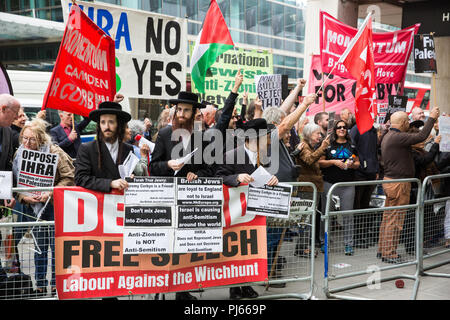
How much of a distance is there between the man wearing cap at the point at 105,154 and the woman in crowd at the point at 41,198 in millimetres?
527

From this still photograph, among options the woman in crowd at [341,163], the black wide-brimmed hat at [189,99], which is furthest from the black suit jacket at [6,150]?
the woman in crowd at [341,163]

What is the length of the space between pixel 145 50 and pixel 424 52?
5.84 m

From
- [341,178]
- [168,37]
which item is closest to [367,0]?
[341,178]

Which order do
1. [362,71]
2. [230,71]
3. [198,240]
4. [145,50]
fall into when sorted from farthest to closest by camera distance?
[230,71] → [362,71] → [145,50] → [198,240]

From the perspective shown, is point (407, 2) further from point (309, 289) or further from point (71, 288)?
point (71, 288)

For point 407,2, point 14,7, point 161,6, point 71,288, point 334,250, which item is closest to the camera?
point 71,288

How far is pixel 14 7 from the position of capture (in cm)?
2830

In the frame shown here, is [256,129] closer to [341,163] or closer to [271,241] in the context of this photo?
[271,241]

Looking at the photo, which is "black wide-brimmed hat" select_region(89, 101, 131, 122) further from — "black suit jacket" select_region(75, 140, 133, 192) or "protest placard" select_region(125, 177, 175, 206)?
"protest placard" select_region(125, 177, 175, 206)

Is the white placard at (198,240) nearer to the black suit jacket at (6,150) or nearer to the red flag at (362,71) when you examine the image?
the black suit jacket at (6,150)

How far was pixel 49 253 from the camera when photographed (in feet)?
15.2

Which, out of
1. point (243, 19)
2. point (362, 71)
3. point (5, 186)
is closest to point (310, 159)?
point (362, 71)

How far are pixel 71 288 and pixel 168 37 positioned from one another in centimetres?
390

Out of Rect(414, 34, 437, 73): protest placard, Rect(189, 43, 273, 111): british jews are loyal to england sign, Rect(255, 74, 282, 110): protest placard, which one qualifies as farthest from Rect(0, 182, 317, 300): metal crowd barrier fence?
Rect(414, 34, 437, 73): protest placard
